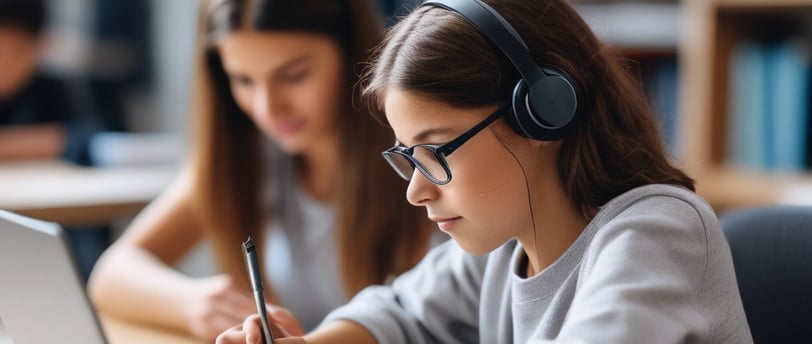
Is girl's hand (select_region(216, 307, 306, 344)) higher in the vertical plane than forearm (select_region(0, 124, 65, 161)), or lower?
higher

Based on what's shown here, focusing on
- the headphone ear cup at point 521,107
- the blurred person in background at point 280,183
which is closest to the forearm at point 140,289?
the blurred person in background at point 280,183

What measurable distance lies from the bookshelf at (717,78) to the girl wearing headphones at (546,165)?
4.51 feet

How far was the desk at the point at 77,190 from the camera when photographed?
201cm

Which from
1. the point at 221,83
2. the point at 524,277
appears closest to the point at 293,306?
the point at 221,83

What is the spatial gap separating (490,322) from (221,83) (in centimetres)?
69

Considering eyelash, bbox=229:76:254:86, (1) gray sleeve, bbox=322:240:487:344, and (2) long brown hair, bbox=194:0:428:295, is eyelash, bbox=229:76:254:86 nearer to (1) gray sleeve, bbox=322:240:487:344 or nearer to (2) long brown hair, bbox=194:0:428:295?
(2) long brown hair, bbox=194:0:428:295

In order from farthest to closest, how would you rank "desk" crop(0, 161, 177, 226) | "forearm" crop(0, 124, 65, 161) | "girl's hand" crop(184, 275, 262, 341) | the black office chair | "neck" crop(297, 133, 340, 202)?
"forearm" crop(0, 124, 65, 161) → "desk" crop(0, 161, 177, 226) → "neck" crop(297, 133, 340, 202) → "girl's hand" crop(184, 275, 262, 341) → the black office chair

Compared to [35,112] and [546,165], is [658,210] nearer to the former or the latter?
[546,165]

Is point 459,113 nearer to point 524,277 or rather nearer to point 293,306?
point 524,277

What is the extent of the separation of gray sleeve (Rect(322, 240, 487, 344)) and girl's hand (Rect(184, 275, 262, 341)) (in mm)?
138

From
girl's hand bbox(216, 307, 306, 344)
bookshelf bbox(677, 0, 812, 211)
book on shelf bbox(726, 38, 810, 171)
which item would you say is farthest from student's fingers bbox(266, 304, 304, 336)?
book on shelf bbox(726, 38, 810, 171)

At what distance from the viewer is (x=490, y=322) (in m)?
1.03

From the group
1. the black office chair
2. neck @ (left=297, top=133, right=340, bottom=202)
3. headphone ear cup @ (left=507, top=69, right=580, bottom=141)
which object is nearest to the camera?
headphone ear cup @ (left=507, top=69, right=580, bottom=141)

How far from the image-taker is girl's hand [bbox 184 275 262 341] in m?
1.14
